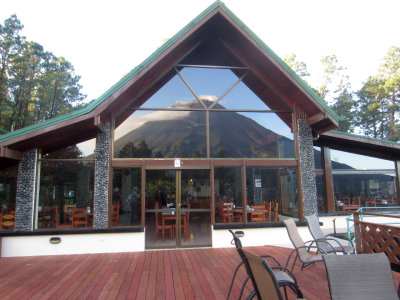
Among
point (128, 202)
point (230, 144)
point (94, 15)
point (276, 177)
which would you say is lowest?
point (128, 202)

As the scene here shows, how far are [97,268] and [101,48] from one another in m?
27.1

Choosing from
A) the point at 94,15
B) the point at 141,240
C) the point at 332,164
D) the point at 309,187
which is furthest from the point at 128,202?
the point at 94,15

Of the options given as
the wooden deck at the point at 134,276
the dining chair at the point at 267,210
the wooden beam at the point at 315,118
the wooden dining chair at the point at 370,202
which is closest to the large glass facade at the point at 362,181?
the wooden dining chair at the point at 370,202

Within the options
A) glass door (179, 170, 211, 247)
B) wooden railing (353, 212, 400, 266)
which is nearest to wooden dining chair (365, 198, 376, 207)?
wooden railing (353, 212, 400, 266)

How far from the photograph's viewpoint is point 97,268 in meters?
5.46

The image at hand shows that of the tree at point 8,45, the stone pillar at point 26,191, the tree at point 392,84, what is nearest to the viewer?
the stone pillar at point 26,191

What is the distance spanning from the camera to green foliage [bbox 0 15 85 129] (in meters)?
21.7

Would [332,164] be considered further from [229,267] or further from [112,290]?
[112,290]

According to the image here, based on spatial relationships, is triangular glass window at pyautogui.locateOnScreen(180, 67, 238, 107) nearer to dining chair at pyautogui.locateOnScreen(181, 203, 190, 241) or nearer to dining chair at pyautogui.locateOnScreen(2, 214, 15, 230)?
dining chair at pyautogui.locateOnScreen(181, 203, 190, 241)

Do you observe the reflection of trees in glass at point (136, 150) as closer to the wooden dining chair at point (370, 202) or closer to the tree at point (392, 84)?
the wooden dining chair at point (370, 202)

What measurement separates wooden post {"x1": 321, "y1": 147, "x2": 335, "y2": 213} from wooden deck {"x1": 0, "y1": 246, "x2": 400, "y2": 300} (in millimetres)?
3060

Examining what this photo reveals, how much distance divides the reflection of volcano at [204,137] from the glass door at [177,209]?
1.95 feet

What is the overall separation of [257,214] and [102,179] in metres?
4.04

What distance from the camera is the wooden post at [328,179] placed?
8867 mm
